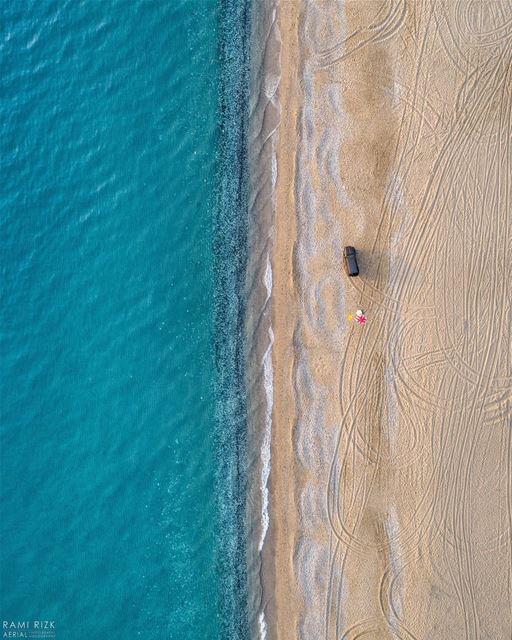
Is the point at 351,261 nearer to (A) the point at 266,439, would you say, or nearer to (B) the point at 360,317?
(B) the point at 360,317

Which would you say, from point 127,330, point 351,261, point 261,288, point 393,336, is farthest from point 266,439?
point 351,261

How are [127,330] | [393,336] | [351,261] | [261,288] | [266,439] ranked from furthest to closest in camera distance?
[127,330] < [261,288] < [266,439] < [393,336] < [351,261]

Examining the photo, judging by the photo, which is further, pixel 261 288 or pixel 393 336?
pixel 261 288

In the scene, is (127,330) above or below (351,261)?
below

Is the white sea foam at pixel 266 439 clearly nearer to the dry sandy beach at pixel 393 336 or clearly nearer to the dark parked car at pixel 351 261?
the dry sandy beach at pixel 393 336

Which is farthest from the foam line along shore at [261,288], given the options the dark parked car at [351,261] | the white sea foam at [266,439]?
the dark parked car at [351,261]

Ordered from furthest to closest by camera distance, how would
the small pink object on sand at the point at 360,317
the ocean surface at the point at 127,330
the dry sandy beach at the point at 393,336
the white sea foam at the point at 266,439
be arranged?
the ocean surface at the point at 127,330 → the white sea foam at the point at 266,439 → the small pink object on sand at the point at 360,317 → the dry sandy beach at the point at 393,336

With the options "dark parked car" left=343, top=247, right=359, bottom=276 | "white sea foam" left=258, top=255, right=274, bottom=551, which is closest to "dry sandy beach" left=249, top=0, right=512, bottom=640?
"white sea foam" left=258, top=255, right=274, bottom=551
